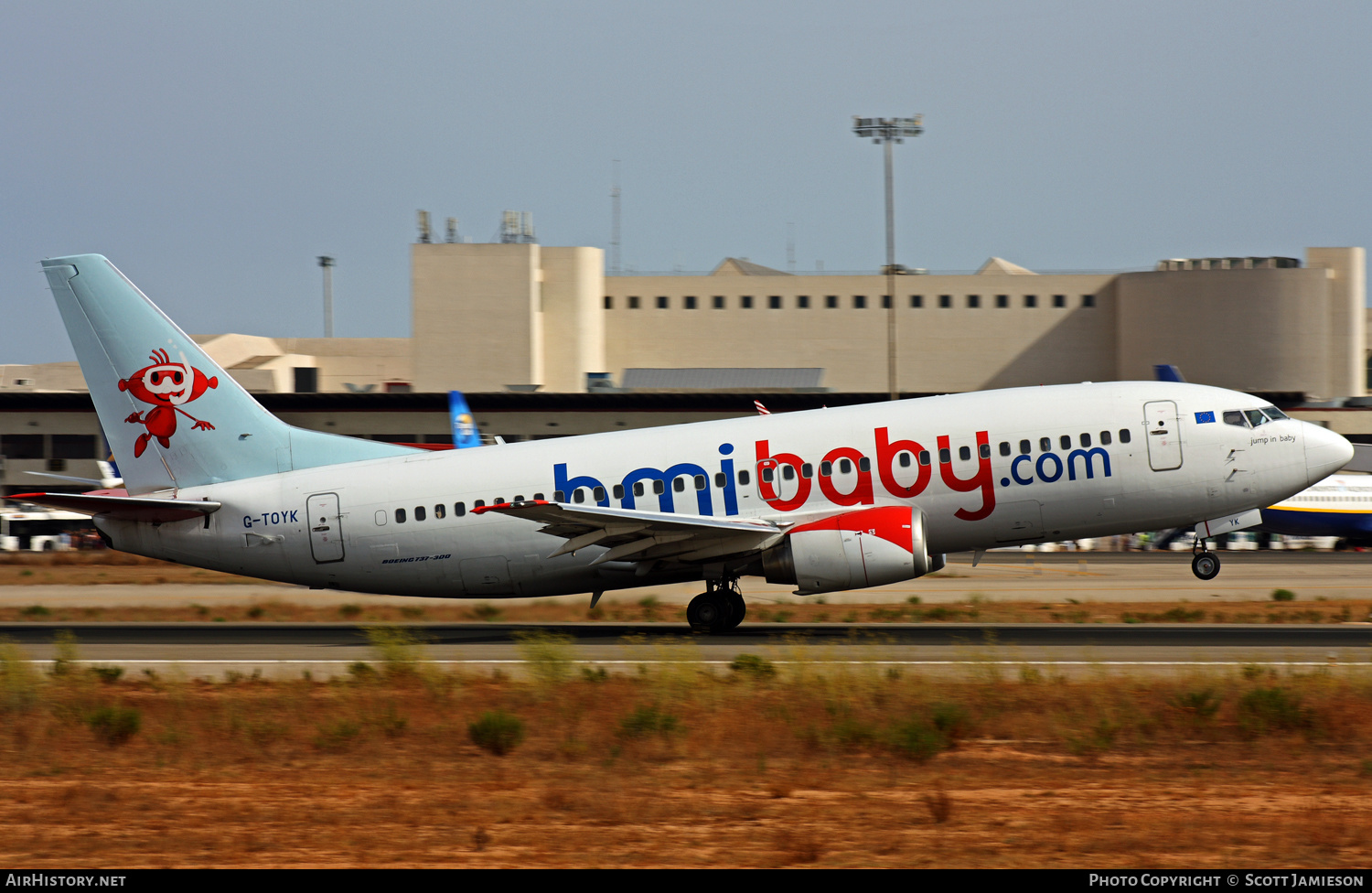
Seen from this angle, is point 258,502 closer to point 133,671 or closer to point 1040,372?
point 133,671

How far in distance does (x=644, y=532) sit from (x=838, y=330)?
247ft

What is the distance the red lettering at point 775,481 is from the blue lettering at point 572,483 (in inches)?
117

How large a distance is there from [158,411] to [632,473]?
9442 mm

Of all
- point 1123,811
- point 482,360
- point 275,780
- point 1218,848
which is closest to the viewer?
point 1218,848

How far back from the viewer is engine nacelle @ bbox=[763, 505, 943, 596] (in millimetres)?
22609

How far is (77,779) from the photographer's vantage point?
13.9m

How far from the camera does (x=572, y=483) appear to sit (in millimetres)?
24797

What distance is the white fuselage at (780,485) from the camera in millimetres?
23750

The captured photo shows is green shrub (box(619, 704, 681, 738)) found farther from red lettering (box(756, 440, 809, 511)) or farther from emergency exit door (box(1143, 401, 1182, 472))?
emergency exit door (box(1143, 401, 1182, 472))

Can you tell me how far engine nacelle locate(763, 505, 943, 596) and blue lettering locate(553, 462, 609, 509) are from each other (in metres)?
3.72

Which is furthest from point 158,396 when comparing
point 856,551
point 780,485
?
point 856,551

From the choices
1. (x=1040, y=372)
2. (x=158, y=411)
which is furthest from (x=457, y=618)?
(x=1040, y=372)

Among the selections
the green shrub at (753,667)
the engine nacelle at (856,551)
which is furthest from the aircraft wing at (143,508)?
the green shrub at (753,667)

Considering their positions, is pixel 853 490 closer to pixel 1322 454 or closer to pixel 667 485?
pixel 667 485
